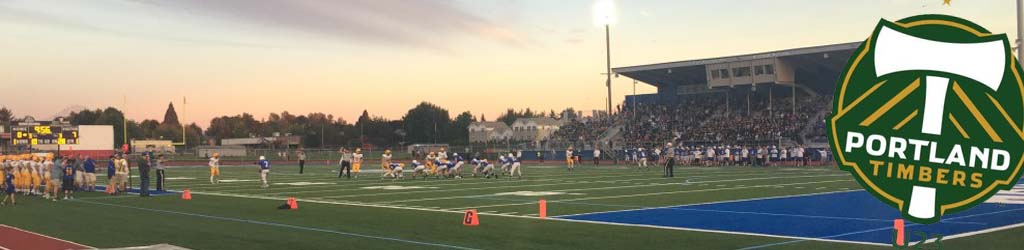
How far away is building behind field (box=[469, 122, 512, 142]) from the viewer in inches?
6117

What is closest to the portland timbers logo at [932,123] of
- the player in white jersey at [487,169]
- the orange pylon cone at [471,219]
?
the orange pylon cone at [471,219]

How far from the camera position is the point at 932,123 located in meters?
4.46

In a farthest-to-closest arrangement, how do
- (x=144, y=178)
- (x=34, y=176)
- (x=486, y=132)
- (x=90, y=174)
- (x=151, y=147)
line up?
(x=486, y=132) < (x=151, y=147) < (x=90, y=174) < (x=34, y=176) < (x=144, y=178)

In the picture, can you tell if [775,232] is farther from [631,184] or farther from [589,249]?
[631,184]

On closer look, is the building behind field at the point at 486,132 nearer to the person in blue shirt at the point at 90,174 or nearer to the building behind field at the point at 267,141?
the building behind field at the point at 267,141

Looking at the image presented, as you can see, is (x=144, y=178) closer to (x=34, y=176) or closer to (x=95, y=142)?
(x=34, y=176)

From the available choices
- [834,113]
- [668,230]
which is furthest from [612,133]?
[834,113]

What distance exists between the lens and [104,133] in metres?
82.0

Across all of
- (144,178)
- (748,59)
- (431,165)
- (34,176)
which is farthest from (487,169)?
(748,59)

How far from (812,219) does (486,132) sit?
461 ft

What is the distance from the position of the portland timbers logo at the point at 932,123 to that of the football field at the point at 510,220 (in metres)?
A: 6.98

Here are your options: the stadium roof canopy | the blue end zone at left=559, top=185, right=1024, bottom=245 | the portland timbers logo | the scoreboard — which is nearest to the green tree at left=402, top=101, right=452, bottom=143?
the stadium roof canopy

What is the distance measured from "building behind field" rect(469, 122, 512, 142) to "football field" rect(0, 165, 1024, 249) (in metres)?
130

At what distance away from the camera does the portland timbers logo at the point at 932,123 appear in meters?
4.50
